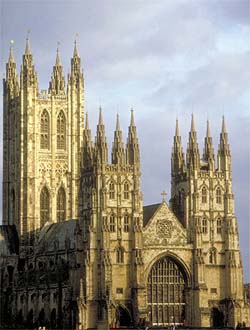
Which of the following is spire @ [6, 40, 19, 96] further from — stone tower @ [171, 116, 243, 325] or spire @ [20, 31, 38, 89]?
stone tower @ [171, 116, 243, 325]

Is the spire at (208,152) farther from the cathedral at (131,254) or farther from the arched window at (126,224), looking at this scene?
the arched window at (126,224)

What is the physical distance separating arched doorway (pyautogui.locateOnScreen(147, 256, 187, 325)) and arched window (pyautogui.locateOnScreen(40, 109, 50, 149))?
3231 cm

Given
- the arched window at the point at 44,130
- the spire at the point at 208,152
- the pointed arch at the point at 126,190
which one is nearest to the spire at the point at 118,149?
the pointed arch at the point at 126,190

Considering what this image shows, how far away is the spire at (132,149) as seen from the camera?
422 feet

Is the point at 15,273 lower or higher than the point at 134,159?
lower

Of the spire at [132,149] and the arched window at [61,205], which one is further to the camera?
the arched window at [61,205]

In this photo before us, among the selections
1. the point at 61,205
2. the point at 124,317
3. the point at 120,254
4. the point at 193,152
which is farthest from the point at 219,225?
the point at 61,205

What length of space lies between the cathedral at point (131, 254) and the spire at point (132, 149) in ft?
0.38

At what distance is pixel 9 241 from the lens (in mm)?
148875

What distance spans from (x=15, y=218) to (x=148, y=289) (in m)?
30.8

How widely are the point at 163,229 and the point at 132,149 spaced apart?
32.3ft

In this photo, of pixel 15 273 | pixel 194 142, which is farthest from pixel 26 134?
pixel 194 142

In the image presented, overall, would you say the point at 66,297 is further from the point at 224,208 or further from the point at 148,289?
the point at 224,208

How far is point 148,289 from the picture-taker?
126 metres
